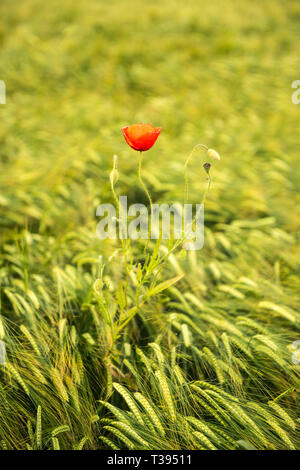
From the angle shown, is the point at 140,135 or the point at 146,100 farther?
the point at 146,100

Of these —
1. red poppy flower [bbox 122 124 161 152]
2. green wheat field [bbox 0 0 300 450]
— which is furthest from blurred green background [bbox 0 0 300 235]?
red poppy flower [bbox 122 124 161 152]

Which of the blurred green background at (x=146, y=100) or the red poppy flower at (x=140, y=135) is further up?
the blurred green background at (x=146, y=100)

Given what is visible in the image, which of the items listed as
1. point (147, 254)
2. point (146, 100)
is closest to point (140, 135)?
point (147, 254)

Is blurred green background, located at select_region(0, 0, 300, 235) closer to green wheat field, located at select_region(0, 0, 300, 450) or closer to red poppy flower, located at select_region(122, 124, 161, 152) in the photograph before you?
green wheat field, located at select_region(0, 0, 300, 450)

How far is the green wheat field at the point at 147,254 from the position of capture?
1246 millimetres

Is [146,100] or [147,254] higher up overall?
[146,100]

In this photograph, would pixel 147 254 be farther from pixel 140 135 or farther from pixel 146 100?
pixel 146 100

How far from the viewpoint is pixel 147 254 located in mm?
1550

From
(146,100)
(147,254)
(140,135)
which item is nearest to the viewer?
(140,135)

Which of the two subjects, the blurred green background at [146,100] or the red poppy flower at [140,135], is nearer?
the red poppy flower at [140,135]

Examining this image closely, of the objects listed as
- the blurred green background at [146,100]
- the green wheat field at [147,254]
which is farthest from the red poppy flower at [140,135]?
the blurred green background at [146,100]

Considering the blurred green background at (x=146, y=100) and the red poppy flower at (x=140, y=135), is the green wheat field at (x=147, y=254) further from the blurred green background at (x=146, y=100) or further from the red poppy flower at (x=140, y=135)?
the red poppy flower at (x=140, y=135)

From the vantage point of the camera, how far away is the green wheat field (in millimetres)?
1246
